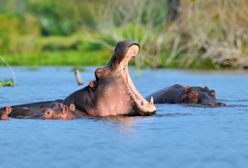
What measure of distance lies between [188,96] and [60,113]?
10.9ft

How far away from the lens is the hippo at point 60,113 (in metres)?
12.3

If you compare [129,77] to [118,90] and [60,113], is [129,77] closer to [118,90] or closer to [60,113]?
[118,90]

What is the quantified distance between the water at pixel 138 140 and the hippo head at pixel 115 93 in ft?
0.64

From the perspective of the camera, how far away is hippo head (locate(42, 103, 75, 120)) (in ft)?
40.5

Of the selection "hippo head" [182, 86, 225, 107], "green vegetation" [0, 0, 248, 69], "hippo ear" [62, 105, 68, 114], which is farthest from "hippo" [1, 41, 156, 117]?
"green vegetation" [0, 0, 248, 69]

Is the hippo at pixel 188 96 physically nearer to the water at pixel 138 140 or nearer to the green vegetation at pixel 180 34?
the water at pixel 138 140

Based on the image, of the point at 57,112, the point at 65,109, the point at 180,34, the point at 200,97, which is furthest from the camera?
the point at 180,34

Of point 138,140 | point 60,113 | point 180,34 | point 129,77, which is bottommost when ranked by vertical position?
point 138,140

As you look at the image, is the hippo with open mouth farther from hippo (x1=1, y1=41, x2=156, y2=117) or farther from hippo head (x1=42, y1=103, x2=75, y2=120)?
hippo head (x1=42, y1=103, x2=75, y2=120)

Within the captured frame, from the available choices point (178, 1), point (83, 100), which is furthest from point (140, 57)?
point (83, 100)

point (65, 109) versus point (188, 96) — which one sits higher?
point (188, 96)

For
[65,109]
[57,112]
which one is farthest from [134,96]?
[57,112]

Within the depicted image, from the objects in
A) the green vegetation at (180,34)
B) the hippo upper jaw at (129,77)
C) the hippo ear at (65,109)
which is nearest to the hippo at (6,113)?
the hippo ear at (65,109)

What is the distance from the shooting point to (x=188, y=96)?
15078 mm
